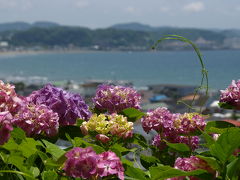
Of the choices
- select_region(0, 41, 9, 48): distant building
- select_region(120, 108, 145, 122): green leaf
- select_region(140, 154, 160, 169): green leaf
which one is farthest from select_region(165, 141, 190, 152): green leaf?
select_region(0, 41, 9, 48): distant building

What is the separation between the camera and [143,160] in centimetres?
72

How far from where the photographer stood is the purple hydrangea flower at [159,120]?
82cm

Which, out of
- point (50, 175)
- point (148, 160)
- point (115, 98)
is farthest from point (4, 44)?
point (50, 175)

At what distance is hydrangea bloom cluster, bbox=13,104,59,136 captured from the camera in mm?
714

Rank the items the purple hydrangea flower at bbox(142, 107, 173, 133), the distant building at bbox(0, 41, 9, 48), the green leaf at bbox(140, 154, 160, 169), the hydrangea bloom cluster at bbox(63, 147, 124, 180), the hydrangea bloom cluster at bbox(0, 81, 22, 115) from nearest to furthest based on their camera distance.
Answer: the hydrangea bloom cluster at bbox(63, 147, 124, 180), the hydrangea bloom cluster at bbox(0, 81, 22, 115), the green leaf at bbox(140, 154, 160, 169), the purple hydrangea flower at bbox(142, 107, 173, 133), the distant building at bbox(0, 41, 9, 48)

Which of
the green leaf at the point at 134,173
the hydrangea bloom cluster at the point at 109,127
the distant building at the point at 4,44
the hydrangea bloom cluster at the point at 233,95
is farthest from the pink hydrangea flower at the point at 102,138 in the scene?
the distant building at the point at 4,44

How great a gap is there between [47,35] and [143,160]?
115842 mm

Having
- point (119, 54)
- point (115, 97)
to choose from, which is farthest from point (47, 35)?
point (115, 97)

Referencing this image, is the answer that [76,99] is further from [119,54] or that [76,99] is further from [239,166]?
[119,54]

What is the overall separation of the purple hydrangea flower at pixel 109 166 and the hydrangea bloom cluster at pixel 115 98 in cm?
40

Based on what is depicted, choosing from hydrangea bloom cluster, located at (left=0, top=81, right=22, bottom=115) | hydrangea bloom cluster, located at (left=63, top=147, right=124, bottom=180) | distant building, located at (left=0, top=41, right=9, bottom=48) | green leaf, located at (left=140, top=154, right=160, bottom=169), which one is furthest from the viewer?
distant building, located at (left=0, top=41, right=9, bottom=48)

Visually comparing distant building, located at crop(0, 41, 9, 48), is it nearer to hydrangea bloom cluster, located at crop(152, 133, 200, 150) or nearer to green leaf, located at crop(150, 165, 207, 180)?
hydrangea bloom cluster, located at crop(152, 133, 200, 150)

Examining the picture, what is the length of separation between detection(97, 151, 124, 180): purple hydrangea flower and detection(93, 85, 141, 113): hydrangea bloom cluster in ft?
1.32

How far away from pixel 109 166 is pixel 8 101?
0.21 metres
